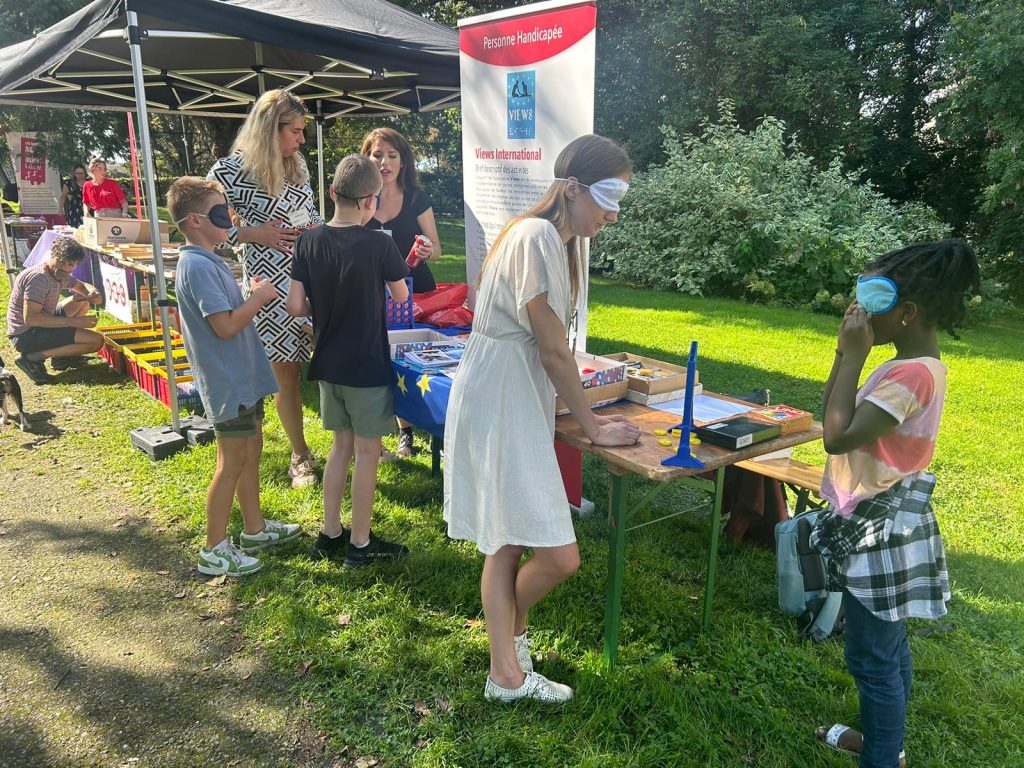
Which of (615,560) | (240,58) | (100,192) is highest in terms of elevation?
(240,58)

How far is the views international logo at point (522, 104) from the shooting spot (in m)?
3.77

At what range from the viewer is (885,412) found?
73.4 inches

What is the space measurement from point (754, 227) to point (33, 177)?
13736 mm

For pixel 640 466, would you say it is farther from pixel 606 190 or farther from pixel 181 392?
pixel 181 392

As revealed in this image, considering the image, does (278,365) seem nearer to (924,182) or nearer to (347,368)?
(347,368)

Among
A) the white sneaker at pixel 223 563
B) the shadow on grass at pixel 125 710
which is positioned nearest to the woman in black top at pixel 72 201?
the white sneaker at pixel 223 563

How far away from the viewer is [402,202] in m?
4.40

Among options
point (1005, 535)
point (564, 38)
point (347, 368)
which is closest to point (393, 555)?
point (347, 368)

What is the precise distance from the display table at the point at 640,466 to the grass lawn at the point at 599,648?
247 millimetres

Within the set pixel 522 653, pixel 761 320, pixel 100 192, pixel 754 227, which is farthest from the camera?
pixel 754 227

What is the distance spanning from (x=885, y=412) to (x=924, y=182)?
18.7 metres

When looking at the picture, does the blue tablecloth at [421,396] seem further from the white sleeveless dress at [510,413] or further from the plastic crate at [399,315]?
the white sleeveless dress at [510,413]

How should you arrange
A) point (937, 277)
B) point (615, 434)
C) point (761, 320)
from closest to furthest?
point (937, 277)
point (615, 434)
point (761, 320)

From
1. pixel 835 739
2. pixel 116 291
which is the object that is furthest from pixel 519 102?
pixel 116 291
